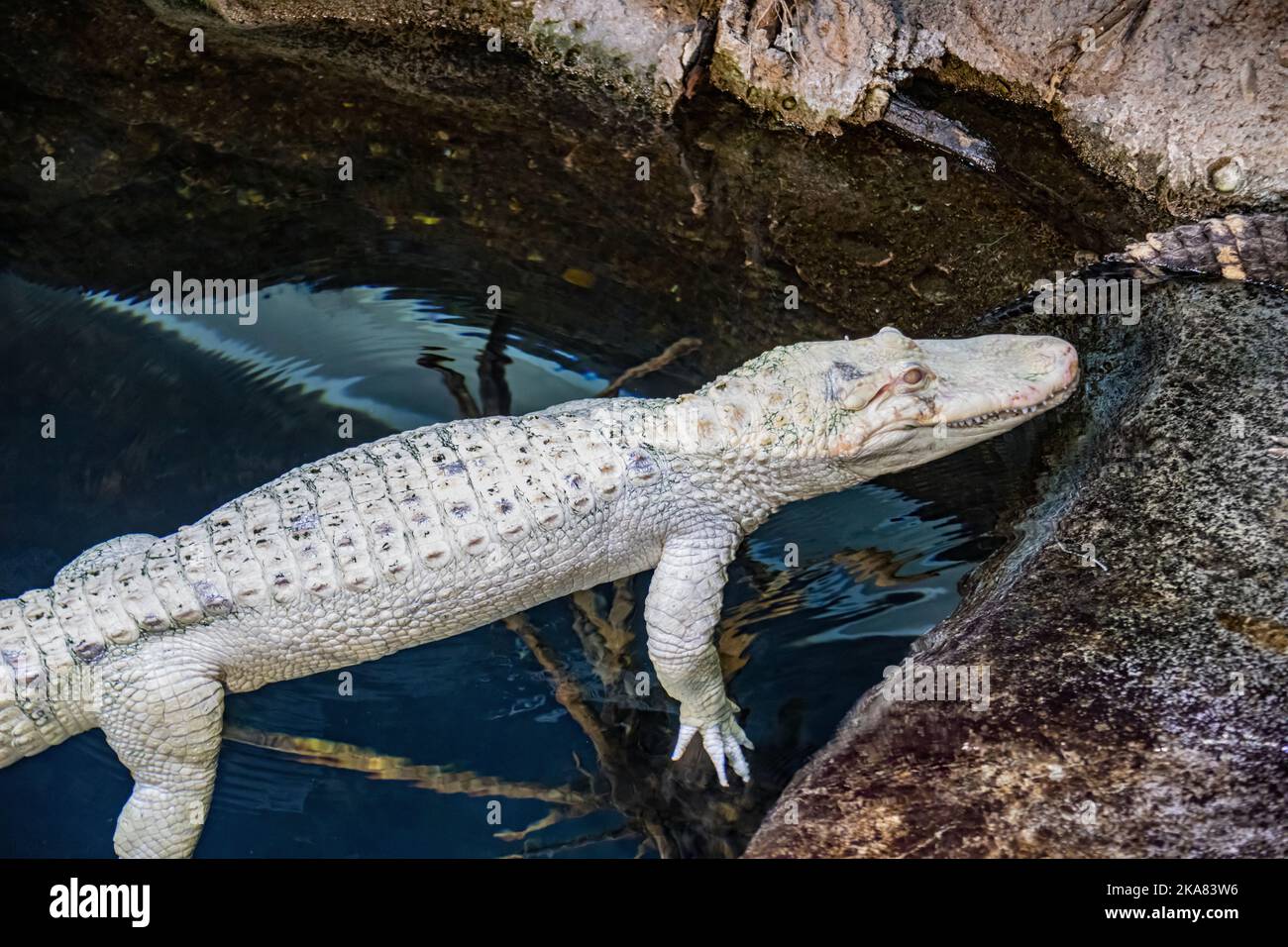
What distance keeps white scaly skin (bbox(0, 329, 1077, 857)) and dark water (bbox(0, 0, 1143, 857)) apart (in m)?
0.29

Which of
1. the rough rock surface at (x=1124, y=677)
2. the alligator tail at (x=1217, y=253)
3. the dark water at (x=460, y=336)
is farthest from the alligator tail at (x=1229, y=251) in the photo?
the dark water at (x=460, y=336)

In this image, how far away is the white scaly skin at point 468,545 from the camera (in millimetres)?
3672

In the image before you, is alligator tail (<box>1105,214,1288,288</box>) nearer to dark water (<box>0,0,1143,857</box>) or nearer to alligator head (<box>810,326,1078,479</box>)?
dark water (<box>0,0,1143,857</box>)

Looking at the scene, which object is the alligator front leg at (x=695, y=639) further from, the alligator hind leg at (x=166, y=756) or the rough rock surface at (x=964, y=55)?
the rough rock surface at (x=964, y=55)

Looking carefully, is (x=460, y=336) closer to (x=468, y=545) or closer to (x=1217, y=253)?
(x=468, y=545)

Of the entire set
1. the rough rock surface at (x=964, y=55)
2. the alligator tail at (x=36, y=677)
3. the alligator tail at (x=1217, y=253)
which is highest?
the rough rock surface at (x=964, y=55)

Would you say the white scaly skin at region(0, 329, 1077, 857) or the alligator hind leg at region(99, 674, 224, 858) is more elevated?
the white scaly skin at region(0, 329, 1077, 857)

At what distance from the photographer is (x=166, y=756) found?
149 inches

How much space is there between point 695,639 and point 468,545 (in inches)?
34.0

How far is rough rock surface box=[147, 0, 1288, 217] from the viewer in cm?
470

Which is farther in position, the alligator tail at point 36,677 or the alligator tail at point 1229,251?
the alligator tail at point 1229,251

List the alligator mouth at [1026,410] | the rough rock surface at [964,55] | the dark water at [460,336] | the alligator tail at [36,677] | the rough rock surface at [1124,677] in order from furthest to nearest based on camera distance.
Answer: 1. the rough rock surface at [964,55]
2. the dark water at [460,336]
3. the alligator mouth at [1026,410]
4. the alligator tail at [36,677]
5. the rough rock surface at [1124,677]

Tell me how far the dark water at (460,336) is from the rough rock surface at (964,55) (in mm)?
179

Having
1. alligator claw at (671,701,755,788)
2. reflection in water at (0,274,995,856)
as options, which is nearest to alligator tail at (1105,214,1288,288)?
reflection in water at (0,274,995,856)
